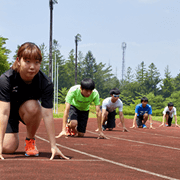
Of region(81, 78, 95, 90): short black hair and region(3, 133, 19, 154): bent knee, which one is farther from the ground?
region(81, 78, 95, 90): short black hair

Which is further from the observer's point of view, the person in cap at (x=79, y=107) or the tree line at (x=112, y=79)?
the tree line at (x=112, y=79)

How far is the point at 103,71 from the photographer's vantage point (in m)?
87.4

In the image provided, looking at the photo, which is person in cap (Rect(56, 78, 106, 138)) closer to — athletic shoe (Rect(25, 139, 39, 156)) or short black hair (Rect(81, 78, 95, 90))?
short black hair (Rect(81, 78, 95, 90))

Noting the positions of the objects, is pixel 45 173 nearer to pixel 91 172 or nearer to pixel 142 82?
pixel 91 172

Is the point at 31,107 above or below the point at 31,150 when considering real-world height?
above

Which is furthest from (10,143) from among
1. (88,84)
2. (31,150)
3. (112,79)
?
(112,79)

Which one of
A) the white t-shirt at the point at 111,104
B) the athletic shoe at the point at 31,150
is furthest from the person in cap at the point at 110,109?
the athletic shoe at the point at 31,150

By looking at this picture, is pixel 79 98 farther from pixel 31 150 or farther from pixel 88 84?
pixel 31 150

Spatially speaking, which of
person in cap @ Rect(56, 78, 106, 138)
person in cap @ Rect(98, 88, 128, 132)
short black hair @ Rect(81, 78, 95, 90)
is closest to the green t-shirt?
person in cap @ Rect(56, 78, 106, 138)

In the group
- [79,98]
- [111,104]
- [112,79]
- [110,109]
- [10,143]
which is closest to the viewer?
[10,143]

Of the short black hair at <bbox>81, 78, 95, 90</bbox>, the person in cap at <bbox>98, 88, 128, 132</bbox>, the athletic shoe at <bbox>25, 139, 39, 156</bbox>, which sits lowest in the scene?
the athletic shoe at <bbox>25, 139, 39, 156</bbox>

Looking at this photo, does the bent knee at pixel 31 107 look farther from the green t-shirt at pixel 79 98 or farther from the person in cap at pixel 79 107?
the green t-shirt at pixel 79 98

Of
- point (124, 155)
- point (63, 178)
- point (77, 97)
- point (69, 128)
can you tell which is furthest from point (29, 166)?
point (69, 128)

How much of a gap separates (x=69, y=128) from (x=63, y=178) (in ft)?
18.7
